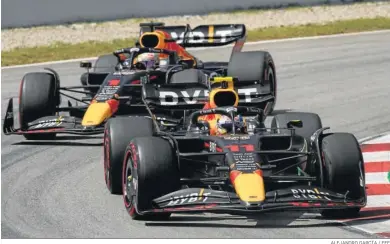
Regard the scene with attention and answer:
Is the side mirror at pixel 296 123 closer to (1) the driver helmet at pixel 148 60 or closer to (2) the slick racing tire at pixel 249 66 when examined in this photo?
(2) the slick racing tire at pixel 249 66

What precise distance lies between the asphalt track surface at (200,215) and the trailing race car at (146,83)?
433 millimetres

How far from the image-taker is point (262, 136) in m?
12.4

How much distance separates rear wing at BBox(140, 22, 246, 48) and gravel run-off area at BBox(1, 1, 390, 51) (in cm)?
957

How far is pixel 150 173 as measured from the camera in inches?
449

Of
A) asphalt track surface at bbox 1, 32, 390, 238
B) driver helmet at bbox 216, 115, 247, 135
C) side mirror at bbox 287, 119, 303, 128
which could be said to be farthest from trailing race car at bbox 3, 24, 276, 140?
side mirror at bbox 287, 119, 303, 128

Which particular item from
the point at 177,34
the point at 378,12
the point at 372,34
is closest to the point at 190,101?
the point at 177,34

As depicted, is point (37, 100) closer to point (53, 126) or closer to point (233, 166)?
point (53, 126)

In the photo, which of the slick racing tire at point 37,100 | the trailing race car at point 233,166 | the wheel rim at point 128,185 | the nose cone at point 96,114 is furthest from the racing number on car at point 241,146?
the slick racing tire at point 37,100

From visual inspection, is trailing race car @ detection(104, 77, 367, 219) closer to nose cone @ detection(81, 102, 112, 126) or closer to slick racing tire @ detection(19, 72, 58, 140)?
nose cone @ detection(81, 102, 112, 126)

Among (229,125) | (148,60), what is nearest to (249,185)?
(229,125)

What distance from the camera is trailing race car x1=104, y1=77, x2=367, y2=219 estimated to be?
36.8ft

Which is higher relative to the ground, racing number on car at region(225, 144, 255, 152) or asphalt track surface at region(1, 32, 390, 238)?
racing number on car at region(225, 144, 255, 152)

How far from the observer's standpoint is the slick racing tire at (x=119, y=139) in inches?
511

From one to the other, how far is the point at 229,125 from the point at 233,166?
1395 mm
